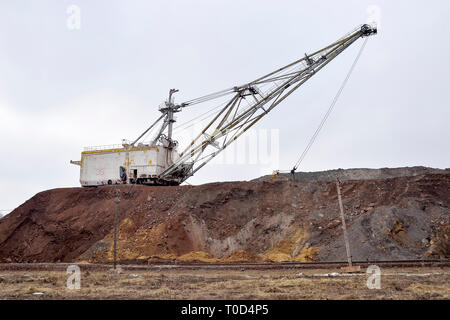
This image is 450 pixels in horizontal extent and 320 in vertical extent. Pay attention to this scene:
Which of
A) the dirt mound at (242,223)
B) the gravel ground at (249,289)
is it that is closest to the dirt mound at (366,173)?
the dirt mound at (242,223)

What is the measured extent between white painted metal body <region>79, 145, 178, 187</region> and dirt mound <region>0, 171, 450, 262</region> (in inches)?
64.3

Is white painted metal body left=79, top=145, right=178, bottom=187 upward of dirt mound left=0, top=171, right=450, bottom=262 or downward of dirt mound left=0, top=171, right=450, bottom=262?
upward

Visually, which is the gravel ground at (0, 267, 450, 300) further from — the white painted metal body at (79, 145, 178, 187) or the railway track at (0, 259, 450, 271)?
the white painted metal body at (79, 145, 178, 187)

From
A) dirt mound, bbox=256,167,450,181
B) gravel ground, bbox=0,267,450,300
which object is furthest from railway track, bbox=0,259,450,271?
dirt mound, bbox=256,167,450,181

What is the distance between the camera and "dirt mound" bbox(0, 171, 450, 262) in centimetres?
2464

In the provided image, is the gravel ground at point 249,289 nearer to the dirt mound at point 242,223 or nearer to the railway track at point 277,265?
the railway track at point 277,265

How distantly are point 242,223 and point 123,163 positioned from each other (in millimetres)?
15159

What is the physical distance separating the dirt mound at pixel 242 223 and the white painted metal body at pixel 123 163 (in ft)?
5.36

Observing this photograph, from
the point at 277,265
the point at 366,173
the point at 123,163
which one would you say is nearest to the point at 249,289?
the point at 277,265

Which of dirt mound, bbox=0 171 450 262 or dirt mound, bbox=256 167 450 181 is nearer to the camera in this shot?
dirt mound, bbox=0 171 450 262

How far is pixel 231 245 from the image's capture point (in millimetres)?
28156

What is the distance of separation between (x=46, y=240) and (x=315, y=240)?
77.1ft
